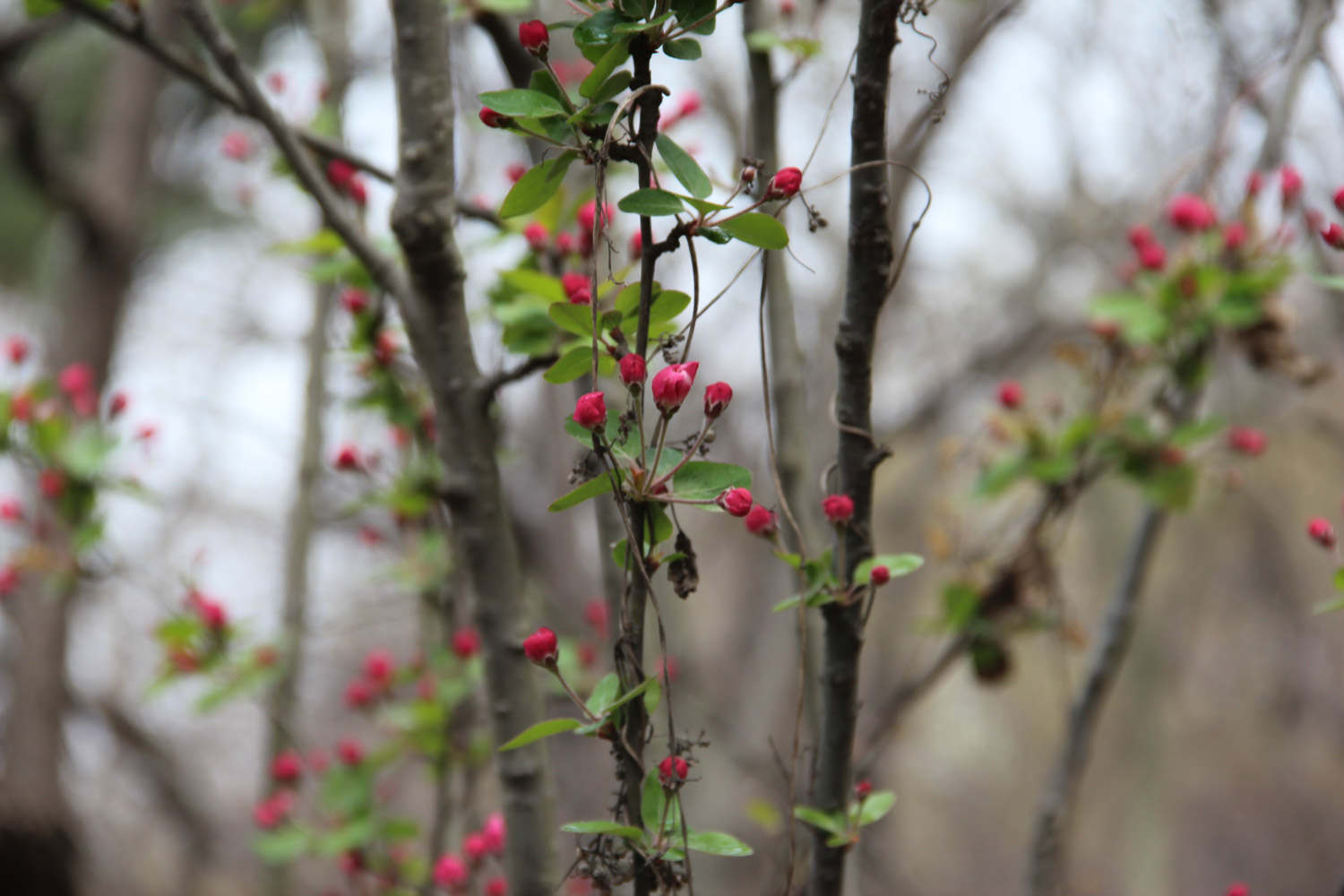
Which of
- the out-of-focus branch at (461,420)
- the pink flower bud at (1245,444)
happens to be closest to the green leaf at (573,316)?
the out-of-focus branch at (461,420)

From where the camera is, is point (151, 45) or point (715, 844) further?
point (151, 45)

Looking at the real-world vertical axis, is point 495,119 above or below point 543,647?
above

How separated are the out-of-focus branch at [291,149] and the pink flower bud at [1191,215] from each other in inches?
57.4

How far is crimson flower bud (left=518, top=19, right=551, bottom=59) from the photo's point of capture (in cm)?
82

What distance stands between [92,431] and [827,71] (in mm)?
3837

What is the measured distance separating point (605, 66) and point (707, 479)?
1.14ft

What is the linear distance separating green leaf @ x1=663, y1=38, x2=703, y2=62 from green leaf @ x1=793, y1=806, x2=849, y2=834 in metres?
0.71

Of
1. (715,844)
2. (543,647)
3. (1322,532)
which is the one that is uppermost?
(1322,532)

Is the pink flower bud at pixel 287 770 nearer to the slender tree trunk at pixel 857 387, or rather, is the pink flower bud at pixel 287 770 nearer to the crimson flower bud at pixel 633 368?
the slender tree trunk at pixel 857 387

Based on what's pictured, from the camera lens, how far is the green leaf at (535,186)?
0.84m

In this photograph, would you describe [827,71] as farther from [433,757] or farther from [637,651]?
[637,651]

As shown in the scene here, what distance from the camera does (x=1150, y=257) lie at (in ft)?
6.33

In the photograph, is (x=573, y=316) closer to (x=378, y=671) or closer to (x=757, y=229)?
(x=757, y=229)

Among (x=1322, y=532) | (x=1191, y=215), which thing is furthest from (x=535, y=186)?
(x=1191, y=215)
